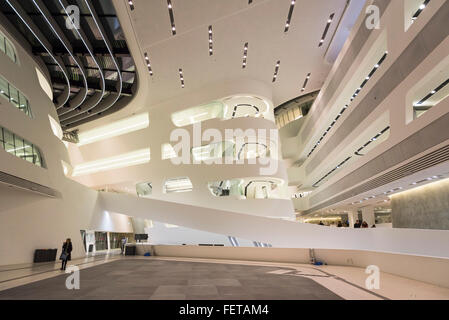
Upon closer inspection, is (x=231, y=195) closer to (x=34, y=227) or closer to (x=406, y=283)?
(x=34, y=227)

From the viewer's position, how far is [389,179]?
1542 centimetres

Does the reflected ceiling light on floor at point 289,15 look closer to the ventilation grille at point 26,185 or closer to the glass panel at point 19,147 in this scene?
the glass panel at point 19,147

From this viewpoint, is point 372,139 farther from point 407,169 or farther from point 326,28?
point 326,28

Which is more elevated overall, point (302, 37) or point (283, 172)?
point (302, 37)

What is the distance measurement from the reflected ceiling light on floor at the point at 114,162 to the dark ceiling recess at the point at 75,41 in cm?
436

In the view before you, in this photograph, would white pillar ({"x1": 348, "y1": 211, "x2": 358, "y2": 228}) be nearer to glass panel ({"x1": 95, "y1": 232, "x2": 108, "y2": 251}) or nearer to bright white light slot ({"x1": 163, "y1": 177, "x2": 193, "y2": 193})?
bright white light slot ({"x1": 163, "y1": 177, "x2": 193, "y2": 193})

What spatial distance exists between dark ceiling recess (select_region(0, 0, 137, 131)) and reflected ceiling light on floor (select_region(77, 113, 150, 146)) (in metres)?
2.25

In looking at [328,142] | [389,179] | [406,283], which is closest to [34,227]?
[406,283]

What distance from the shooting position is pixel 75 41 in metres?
16.6

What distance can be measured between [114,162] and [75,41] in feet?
40.8

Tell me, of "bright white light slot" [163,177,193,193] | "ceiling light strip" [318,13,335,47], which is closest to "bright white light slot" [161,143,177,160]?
"bright white light slot" [163,177,193,193]

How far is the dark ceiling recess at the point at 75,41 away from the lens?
13.8m

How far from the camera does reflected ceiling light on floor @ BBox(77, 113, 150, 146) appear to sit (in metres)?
26.2
